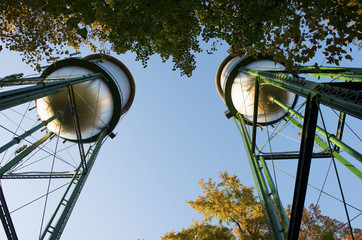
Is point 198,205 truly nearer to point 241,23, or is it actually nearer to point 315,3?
point 241,23

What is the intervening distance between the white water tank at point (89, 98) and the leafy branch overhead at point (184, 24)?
13.7 feet

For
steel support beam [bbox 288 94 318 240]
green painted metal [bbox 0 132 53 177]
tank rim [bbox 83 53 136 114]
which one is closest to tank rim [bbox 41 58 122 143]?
tank rim [bbox 83 53 136 114]

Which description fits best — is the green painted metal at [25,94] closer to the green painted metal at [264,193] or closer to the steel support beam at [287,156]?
the green painted metal at [264,193]

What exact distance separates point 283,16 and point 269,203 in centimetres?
623

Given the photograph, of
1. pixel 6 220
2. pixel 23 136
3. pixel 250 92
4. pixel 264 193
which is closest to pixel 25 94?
pixel 6 220

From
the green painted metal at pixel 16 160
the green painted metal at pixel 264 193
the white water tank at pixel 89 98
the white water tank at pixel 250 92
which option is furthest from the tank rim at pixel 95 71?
the green painted metal at pixel 264 193

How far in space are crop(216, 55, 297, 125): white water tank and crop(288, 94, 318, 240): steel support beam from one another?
7259 millimetres

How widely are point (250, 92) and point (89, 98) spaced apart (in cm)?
789

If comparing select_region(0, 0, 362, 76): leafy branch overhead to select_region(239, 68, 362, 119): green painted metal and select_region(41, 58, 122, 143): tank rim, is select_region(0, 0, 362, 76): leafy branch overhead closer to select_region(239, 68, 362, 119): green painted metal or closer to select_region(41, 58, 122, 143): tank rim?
select_region(239, 68, 362, 119): green painted metal

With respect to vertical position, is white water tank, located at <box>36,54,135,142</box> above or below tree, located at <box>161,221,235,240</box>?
above

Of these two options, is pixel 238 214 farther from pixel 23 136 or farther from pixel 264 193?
pixel 23 136

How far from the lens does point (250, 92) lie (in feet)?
39.4

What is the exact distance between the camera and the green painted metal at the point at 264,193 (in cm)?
741

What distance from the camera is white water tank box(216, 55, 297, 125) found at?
1184 cm
